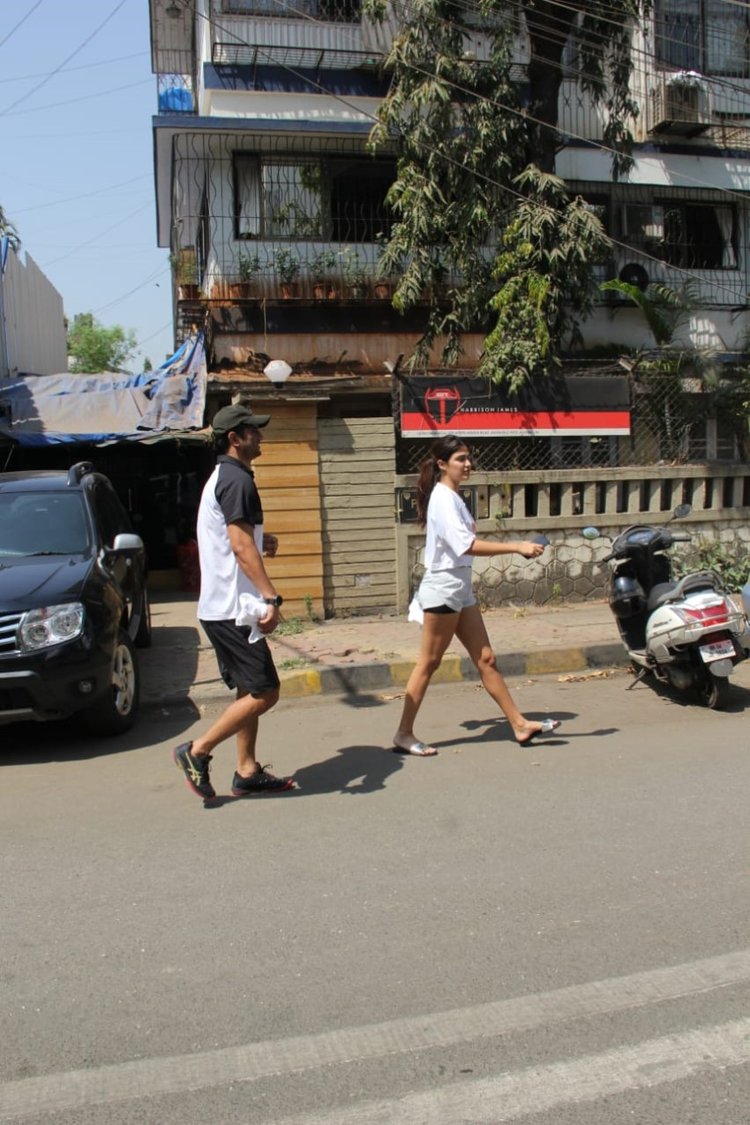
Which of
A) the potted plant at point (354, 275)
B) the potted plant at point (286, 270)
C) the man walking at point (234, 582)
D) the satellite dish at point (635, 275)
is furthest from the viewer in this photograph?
the satellite dish at point (635, 275)

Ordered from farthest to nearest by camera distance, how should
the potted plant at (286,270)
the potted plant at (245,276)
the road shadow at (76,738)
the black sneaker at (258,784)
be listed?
the potted plant at (286,270) → the potted plant at (245,276) → the road shadow at (76,738) → the black sneaker at (258,784)

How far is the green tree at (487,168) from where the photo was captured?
11.3 metres

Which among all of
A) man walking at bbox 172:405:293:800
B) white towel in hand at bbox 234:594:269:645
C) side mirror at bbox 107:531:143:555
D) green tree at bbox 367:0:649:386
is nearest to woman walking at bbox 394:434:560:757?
man walking at bbox 172:405:293:800

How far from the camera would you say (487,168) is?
11703mm

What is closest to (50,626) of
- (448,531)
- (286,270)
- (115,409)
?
(448,531)

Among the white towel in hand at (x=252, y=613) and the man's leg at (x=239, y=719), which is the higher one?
the white towel in hand at (x=252, y=613)

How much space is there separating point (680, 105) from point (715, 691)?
10.8 metres

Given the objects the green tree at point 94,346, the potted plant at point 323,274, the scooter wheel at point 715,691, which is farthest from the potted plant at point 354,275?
the green tree at point 94,346

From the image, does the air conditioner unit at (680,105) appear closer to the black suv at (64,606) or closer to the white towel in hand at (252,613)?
the black suv at (64,606)

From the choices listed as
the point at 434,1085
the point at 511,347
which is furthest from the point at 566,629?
the point at 434,1085

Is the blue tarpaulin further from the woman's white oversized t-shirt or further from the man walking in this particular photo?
the man walking

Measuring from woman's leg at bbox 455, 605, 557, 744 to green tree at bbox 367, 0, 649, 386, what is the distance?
5740 mm

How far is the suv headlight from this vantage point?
5867 millimetres

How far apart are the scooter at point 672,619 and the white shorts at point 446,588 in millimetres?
1298
